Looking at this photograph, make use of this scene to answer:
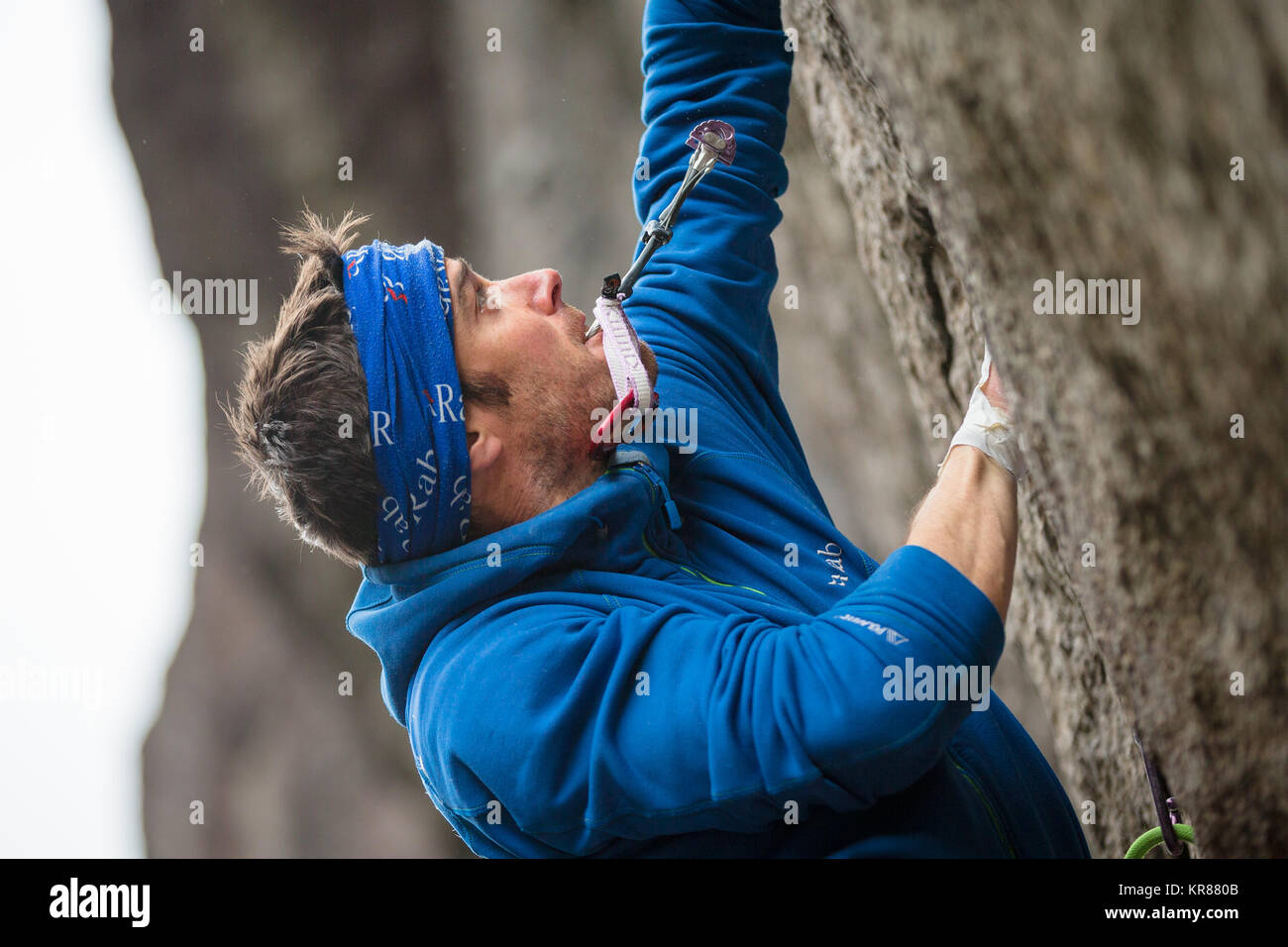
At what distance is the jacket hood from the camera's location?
652 millimetres

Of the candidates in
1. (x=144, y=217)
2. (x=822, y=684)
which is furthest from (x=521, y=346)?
(x=144, y=217)

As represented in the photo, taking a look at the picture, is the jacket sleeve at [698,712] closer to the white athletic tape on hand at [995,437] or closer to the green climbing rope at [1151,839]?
the white athletic tape on hand at [995,437]

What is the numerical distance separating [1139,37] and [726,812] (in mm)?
504

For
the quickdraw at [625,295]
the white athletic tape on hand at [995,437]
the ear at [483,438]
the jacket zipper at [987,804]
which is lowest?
the jacket zipper at [987,804]

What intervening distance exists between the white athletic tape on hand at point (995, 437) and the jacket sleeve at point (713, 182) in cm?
22

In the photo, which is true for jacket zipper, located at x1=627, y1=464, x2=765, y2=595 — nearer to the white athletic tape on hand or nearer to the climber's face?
the climber's face

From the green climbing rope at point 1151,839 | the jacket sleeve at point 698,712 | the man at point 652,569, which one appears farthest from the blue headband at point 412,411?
the green climbing rope at point 1151,839

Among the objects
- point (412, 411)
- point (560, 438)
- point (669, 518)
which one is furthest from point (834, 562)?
point (412, 411)

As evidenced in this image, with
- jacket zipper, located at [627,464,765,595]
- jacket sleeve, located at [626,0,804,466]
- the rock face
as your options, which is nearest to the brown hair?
jacket zipper, located at [627,464,765,595]

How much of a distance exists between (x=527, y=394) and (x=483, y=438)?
0.15ft

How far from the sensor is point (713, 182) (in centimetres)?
88

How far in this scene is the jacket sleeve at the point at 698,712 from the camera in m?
0.52

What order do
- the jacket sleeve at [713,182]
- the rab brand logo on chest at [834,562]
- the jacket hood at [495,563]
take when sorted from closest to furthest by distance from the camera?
the jacket hood at [495,563]
the rab brand logo on chest at [834,562]
the jacket sleeve at [713,182]
